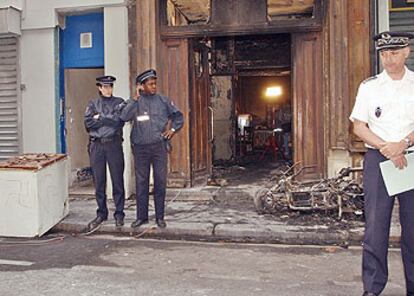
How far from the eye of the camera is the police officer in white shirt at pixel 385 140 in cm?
390

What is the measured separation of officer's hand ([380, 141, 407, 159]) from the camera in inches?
150

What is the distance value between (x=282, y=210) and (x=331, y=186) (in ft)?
2.80

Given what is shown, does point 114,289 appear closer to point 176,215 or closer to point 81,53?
point 176,215

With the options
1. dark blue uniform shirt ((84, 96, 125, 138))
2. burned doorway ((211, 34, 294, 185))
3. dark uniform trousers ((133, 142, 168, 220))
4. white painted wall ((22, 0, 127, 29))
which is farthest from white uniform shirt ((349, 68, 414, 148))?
burned doorway ((211, 34, 294, 185))

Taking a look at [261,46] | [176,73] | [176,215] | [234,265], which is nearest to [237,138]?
[261,46]

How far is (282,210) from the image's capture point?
7.51m

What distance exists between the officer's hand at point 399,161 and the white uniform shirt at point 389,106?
16 cm

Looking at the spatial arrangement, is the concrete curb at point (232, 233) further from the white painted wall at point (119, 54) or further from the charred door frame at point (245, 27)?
the charred door frame at point (245, 27)

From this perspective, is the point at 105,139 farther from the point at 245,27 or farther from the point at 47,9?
the point at 47,9

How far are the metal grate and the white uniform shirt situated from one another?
7.77 meters

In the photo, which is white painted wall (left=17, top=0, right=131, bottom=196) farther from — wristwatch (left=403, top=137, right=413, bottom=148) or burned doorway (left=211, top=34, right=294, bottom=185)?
wristwatch (left=403, top=137, right=413, bottom=148)

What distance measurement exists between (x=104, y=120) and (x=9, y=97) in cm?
400

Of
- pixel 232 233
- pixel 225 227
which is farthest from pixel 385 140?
pixel 225 227

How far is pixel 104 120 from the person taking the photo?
22.6 feet
